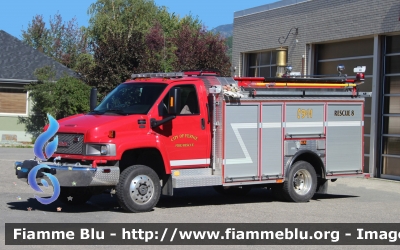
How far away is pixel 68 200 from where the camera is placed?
13.0 m

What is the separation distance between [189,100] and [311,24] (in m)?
10.9

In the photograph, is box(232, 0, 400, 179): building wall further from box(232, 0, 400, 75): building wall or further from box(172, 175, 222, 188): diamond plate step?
box(172, 175, 222, 188): diamond plate step

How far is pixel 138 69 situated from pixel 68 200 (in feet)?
48.9

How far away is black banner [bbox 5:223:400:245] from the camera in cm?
943

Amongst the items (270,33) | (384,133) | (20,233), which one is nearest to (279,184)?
(20,233)

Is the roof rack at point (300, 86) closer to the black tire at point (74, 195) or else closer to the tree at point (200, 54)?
the black tire at point (74, 195)

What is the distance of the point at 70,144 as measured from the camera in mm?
11914

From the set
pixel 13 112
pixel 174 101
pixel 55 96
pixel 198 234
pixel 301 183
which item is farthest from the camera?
pixel 13 112

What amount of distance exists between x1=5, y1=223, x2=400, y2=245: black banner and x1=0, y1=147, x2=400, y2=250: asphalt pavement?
0.97 ft

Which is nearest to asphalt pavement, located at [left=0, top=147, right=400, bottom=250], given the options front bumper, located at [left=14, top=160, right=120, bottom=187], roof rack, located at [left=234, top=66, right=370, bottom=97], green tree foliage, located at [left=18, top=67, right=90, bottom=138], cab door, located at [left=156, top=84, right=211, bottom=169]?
front bumper, located at [left=14, top=160, right=120, bottom=187]

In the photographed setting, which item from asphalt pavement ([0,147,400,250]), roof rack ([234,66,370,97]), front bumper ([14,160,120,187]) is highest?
roof rack ([234,66,370,97])

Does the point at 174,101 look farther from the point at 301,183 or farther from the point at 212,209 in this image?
the point at 301,183

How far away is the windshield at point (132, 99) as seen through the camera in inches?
489

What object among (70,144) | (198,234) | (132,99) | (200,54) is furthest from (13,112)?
(198,234)
